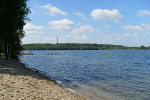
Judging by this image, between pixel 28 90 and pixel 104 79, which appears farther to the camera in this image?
pixel 104 79

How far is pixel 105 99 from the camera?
10969 millimetres

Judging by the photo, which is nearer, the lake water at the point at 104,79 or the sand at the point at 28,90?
the sand at the point at 28,90

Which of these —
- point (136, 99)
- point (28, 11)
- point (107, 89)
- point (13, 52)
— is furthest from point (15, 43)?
point (136, 99)

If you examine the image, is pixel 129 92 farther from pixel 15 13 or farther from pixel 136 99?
pixel 15 13

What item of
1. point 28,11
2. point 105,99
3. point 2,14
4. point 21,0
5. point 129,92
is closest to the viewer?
point 105,99

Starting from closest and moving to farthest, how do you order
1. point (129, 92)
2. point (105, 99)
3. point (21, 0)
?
point (105, 99)
point (129, 92)
point (21, 0)

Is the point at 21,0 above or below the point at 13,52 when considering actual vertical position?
above

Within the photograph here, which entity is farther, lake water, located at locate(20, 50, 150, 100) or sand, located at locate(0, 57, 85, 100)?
lake water, located at locate(20, 50, 150, 100)

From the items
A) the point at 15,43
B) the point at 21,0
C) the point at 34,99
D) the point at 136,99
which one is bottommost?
the point at 136,99

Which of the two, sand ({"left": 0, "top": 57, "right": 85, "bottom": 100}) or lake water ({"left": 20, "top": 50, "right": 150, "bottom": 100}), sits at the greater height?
sand ({"left": 0, "top": 57, "right": 85, "bottom": 100})

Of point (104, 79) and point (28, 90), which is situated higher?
point (28, 90)

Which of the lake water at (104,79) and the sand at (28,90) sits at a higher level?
the sand at (28,90)

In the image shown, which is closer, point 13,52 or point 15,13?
point 15,13

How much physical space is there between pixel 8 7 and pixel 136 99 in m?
23.8
